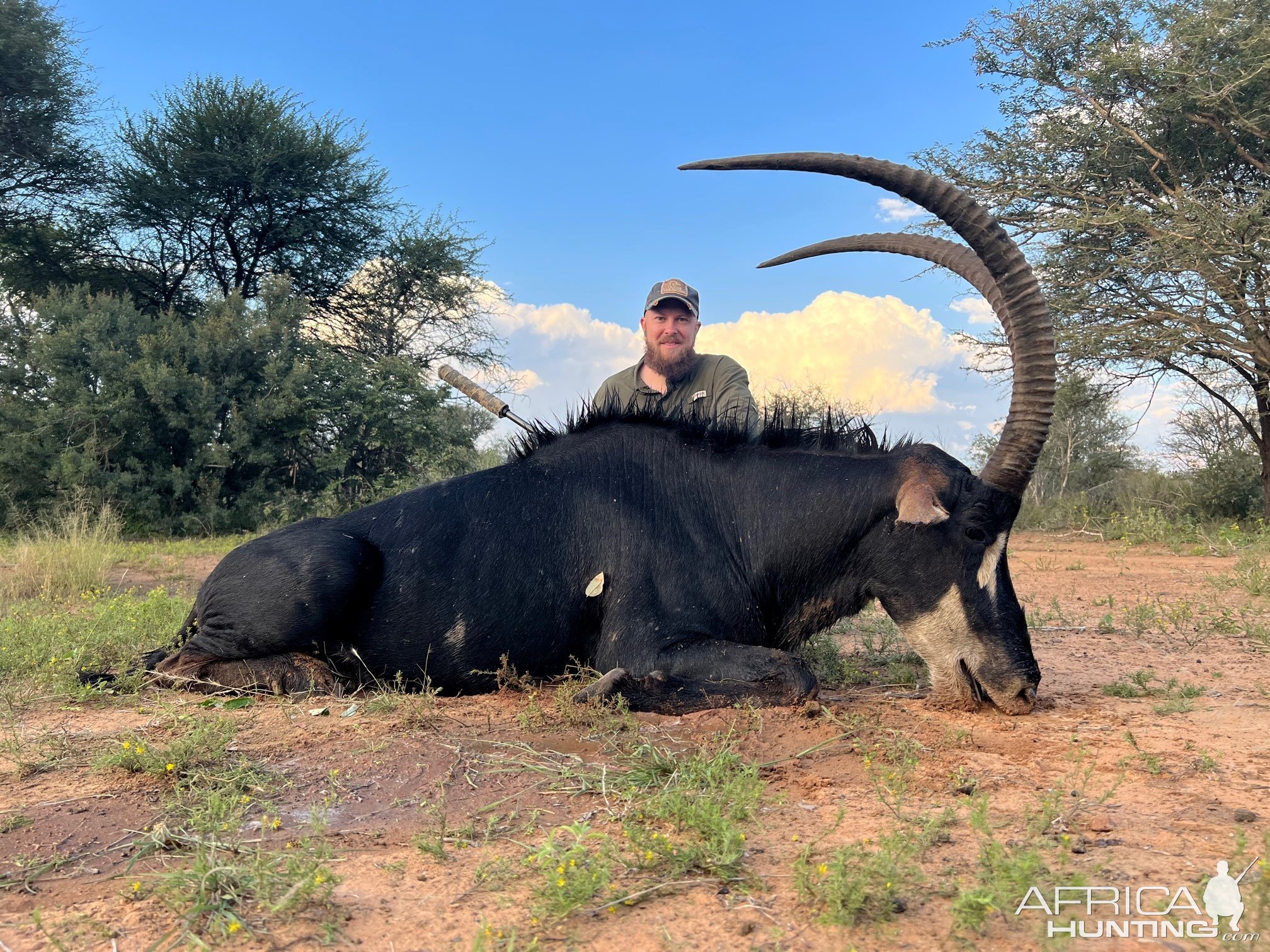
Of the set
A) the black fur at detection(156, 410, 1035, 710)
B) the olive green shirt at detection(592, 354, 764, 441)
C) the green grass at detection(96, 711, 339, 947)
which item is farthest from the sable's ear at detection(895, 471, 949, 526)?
the green grass at detection(96, 711, 339, 947)

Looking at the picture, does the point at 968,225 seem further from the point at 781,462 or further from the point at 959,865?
the point at 959,865

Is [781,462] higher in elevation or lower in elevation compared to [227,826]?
higher

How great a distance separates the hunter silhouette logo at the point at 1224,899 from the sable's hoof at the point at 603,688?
2.14m

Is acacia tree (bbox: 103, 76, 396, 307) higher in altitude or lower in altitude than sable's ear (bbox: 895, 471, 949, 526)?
higher

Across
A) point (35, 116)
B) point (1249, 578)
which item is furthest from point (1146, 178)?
point (35, 116)

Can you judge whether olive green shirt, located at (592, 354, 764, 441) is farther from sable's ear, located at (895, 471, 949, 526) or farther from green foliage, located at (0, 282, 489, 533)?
green foliage, located at (0, 282, 489, 533)

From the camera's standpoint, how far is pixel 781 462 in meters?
4.38

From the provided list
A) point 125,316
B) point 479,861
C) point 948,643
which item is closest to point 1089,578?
point 948,643

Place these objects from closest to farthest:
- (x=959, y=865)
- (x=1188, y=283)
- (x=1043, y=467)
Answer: (x=959, y=865), (x=1188, y=283), (x=1043, y=467)

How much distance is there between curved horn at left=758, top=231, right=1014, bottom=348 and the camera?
4176 mm

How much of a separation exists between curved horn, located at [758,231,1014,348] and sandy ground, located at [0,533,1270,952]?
1868 mm

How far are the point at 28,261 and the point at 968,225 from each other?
2204 centimetres

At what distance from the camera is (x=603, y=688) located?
3.63 metres

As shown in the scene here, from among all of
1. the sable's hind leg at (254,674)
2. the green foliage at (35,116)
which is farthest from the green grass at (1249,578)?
the green foliage at (35,116)
